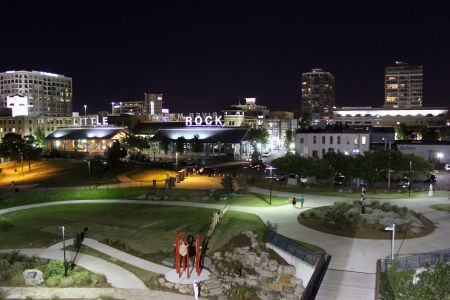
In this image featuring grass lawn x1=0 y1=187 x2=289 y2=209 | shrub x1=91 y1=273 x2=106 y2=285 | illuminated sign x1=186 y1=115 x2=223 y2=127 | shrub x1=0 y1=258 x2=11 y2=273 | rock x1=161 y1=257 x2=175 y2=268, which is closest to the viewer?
shrub x1=91 y1=273 x2=106 y2=285

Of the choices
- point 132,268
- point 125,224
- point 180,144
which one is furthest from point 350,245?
point 180,144

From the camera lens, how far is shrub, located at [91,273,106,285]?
29456mm

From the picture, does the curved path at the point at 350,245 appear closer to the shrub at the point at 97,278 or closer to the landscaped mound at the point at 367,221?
the landscaped mound at the point at 367,221

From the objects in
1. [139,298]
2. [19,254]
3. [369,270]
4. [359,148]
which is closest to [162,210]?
[19,254]

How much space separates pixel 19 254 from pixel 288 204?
92.5ft

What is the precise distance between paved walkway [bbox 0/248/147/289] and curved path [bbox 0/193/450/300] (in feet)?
41.2

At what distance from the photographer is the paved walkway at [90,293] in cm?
2738

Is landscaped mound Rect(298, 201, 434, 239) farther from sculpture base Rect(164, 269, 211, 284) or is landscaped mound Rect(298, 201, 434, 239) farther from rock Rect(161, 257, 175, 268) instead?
rock Rect(161, 257, 175, 268)

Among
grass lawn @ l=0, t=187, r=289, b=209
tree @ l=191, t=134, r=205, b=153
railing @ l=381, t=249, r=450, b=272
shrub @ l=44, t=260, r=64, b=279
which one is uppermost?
tree @ l=191, t=134, r=205, b=153

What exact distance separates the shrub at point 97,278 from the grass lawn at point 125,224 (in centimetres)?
615

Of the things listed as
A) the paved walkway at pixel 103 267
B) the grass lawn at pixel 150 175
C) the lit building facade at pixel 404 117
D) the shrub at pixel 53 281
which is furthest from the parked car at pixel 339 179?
the lit building facade at pixel 404 117

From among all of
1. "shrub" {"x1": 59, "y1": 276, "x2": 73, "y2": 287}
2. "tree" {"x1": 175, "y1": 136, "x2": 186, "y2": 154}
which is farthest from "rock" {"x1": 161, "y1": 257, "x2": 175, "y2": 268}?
"tree" {"x1": 175, "y1": 136, "x2": 186, "y2": 154}

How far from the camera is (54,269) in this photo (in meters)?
30.8

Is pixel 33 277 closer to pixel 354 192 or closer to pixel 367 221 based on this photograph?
pixel 367 221
